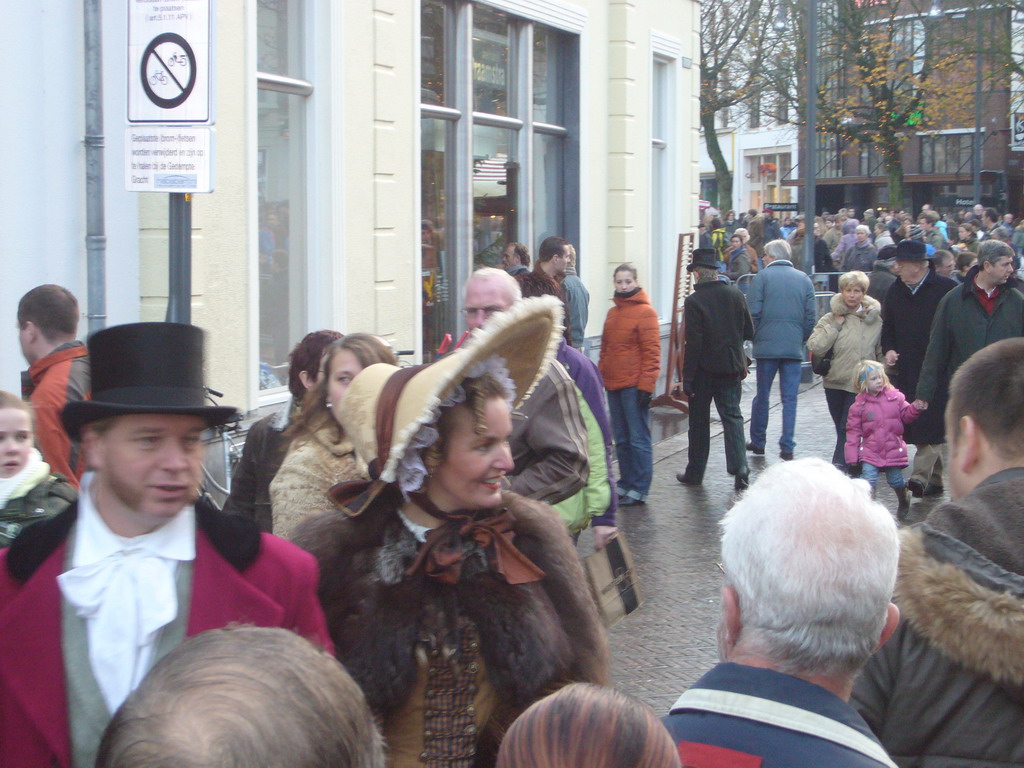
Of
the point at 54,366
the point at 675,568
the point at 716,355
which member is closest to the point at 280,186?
the point at 716,355

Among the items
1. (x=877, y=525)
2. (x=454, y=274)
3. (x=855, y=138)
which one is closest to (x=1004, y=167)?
(x=855, y=138)

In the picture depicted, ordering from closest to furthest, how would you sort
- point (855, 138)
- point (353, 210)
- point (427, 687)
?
point (427, 687)
point (353, 210)
point (855, 138)

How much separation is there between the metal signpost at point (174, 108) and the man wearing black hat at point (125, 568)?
331cm

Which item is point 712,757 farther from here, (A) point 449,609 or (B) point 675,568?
(B) point 675,568

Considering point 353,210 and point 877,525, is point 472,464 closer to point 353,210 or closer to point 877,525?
point 877,525

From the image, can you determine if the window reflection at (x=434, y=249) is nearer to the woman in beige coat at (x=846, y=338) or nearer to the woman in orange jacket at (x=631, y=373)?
the woman in orange jacket at (x=631, y=373)

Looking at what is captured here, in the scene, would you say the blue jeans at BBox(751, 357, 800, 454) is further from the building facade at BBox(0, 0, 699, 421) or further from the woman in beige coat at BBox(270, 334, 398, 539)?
the woman in beige coat at BBox(270, 334, 398, 539)

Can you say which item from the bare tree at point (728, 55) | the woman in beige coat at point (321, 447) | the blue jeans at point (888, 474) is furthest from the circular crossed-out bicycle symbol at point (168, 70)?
the bare tree at point (728, 55)

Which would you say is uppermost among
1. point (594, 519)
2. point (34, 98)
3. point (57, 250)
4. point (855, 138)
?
point (855, 138)

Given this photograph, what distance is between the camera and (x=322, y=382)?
165 inches

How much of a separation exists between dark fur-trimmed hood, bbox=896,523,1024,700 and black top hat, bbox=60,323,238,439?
55.7 inches

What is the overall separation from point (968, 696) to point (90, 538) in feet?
5.56

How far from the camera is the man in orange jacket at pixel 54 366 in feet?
16.3

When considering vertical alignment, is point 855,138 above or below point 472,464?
above
